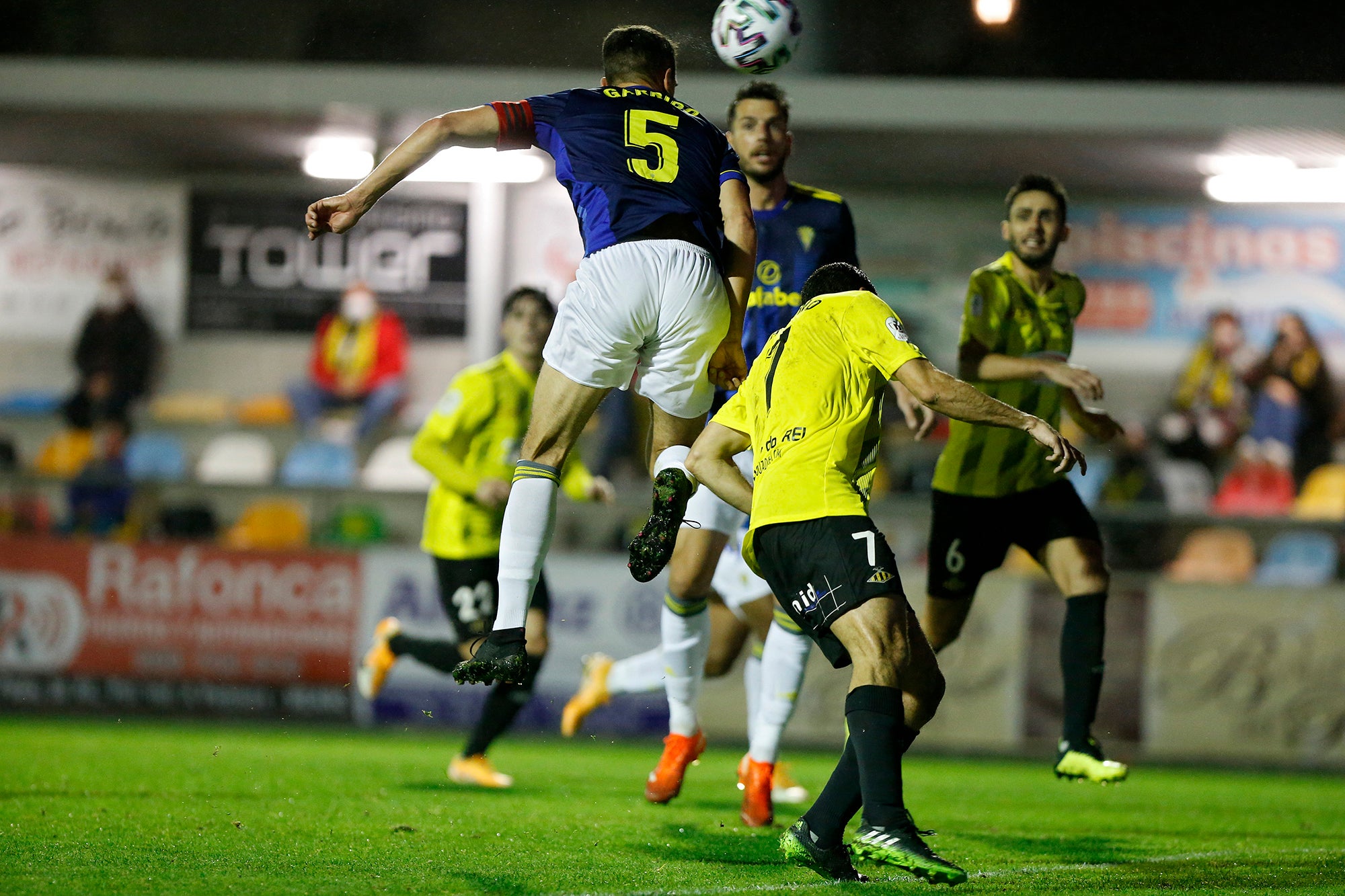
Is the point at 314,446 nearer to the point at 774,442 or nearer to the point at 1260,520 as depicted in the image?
the point at 1260,520

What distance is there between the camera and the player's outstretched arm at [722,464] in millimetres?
4598

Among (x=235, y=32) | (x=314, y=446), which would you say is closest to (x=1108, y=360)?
(x=314, y=446)

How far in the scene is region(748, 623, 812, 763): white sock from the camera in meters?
5.85

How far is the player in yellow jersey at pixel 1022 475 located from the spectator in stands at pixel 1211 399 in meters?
7.42

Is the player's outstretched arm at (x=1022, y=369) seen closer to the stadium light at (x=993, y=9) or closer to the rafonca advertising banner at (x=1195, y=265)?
the stadium light at (x=993, y=9)

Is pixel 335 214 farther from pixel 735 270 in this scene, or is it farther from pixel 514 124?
pixel 735 270

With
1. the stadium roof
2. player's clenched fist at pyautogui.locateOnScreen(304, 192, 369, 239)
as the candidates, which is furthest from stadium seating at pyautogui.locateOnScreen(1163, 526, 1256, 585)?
player's clenched fist at pyautogui.locateOnScreen(304, 192, 369, 239)

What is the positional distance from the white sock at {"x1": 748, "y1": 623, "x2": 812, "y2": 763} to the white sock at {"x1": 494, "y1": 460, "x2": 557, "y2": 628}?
137 centimetres

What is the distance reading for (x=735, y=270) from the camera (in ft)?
16.7

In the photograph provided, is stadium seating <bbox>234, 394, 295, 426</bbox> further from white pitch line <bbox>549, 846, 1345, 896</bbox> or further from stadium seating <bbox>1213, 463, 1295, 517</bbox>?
white pitch line <bbox>549, 846, 1345, 896</bbox>

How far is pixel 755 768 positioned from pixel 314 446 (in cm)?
885

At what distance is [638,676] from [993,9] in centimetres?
583

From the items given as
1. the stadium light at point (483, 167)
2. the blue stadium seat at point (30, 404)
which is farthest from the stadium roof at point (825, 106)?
the blue stadium seat at point (30, 404)

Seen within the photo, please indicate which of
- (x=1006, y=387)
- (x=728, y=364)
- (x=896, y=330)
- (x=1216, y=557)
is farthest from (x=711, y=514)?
(x=1216, y=557)
